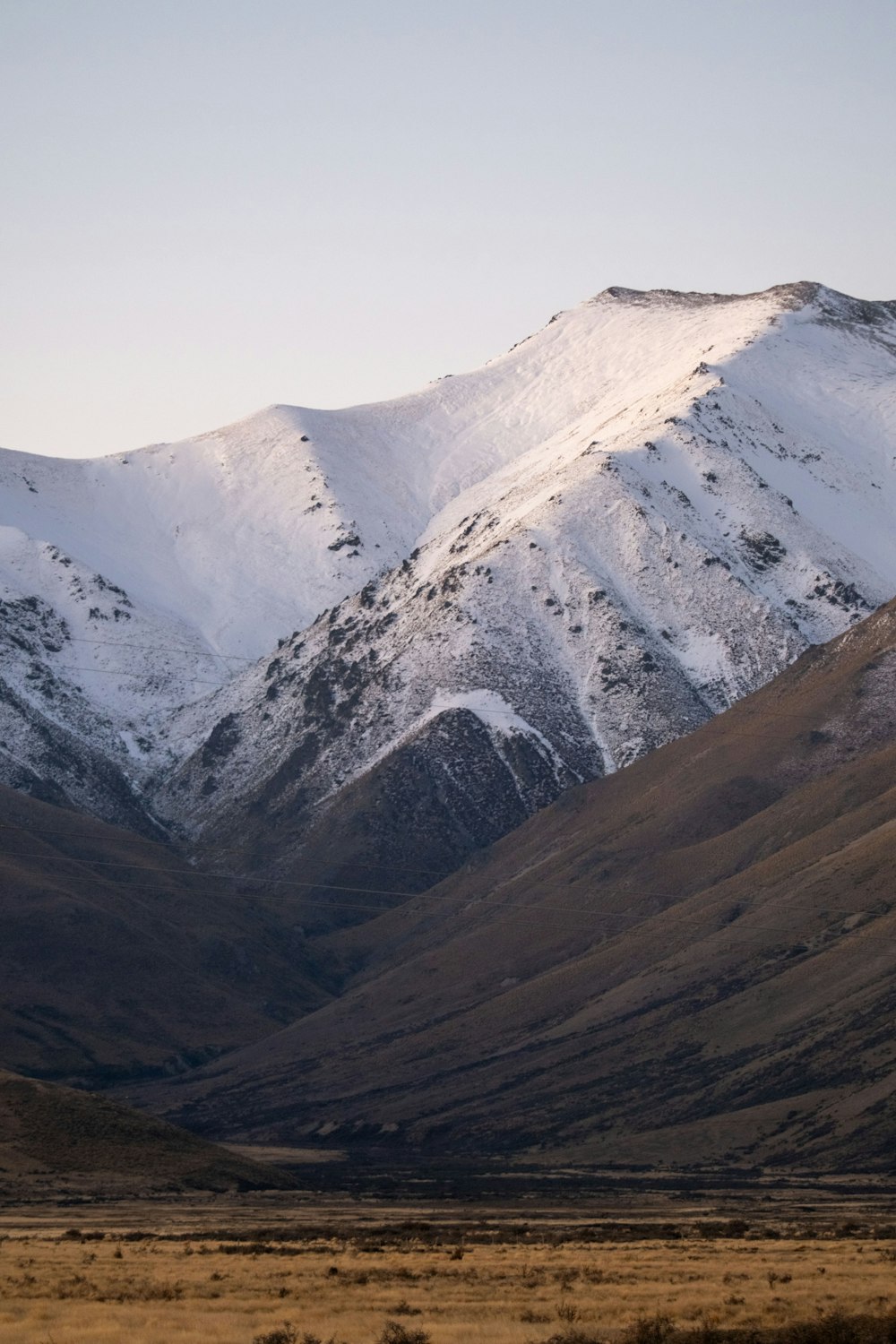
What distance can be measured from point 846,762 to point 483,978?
1584 inches

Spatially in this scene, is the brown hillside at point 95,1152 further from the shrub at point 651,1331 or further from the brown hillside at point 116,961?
the brown hillside at point 116,961

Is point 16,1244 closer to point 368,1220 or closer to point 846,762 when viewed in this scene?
point 368,1220

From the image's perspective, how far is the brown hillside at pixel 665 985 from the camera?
123 m

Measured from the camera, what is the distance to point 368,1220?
245 feet

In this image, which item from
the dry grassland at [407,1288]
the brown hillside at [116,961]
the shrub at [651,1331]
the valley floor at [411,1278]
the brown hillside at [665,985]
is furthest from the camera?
the brown hillside at [116,961]

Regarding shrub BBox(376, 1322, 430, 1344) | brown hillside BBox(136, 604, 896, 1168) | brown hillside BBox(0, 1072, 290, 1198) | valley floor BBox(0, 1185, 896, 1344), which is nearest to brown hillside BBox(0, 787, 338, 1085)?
brown hillside BBox(136, 604, 896, 1168)

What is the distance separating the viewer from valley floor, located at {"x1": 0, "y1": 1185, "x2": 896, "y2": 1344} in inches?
1419

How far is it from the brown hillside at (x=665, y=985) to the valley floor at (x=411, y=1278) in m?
51.9

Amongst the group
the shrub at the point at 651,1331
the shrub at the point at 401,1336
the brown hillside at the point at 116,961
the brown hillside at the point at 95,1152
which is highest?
the brown hillside at the point at 116,961

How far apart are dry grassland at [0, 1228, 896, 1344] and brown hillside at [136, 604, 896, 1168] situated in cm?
6266

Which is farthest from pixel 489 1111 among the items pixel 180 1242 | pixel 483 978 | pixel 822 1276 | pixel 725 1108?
pixel 822 1276

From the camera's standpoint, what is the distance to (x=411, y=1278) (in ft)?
145

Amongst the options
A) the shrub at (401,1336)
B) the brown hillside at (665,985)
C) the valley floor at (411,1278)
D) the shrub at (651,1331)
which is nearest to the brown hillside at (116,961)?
the brown hillside at (665,985)

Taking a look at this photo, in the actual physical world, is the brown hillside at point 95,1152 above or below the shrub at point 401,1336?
above
